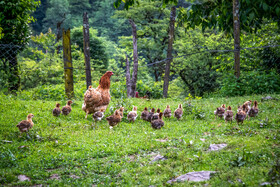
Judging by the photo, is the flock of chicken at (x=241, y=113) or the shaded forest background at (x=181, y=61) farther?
the shaded forest background at (x=181, y=61)

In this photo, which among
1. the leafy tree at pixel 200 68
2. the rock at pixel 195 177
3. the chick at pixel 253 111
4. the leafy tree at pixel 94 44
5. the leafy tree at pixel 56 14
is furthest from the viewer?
the leafy tree at pixel 56 14

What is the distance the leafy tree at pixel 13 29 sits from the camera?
16.7 meters

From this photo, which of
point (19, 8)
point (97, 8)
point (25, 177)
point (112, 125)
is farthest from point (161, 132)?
point (97, 8)

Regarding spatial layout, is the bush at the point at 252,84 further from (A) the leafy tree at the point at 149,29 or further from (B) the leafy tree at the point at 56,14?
(B) the leafy tree at the point at 56,14

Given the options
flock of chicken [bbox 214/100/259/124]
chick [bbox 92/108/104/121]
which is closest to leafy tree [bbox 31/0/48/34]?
chick [bbox 92/108/104/121]

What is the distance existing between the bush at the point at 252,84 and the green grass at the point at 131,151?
19.2 feet

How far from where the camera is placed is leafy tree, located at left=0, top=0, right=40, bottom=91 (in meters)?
16.7

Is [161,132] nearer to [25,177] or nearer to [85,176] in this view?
[85,176]

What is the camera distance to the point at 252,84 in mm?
16500

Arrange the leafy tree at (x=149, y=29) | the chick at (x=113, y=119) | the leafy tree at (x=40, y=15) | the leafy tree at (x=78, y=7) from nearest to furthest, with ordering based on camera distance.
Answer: the chick at (x=113, y=119), the leafy tree at (x=149, y=29), the leafy tree at (x=78, y=7), the leafy tree at (x=40, y=15)

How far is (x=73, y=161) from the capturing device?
21.8 ft

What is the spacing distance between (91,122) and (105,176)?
16.0 feet

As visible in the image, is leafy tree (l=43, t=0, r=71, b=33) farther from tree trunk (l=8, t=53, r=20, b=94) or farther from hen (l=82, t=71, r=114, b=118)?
hen (l=82, t=71, r=114, b=118)

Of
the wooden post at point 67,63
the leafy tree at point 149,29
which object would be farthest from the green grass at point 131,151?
the leafy tree at point 149,29
